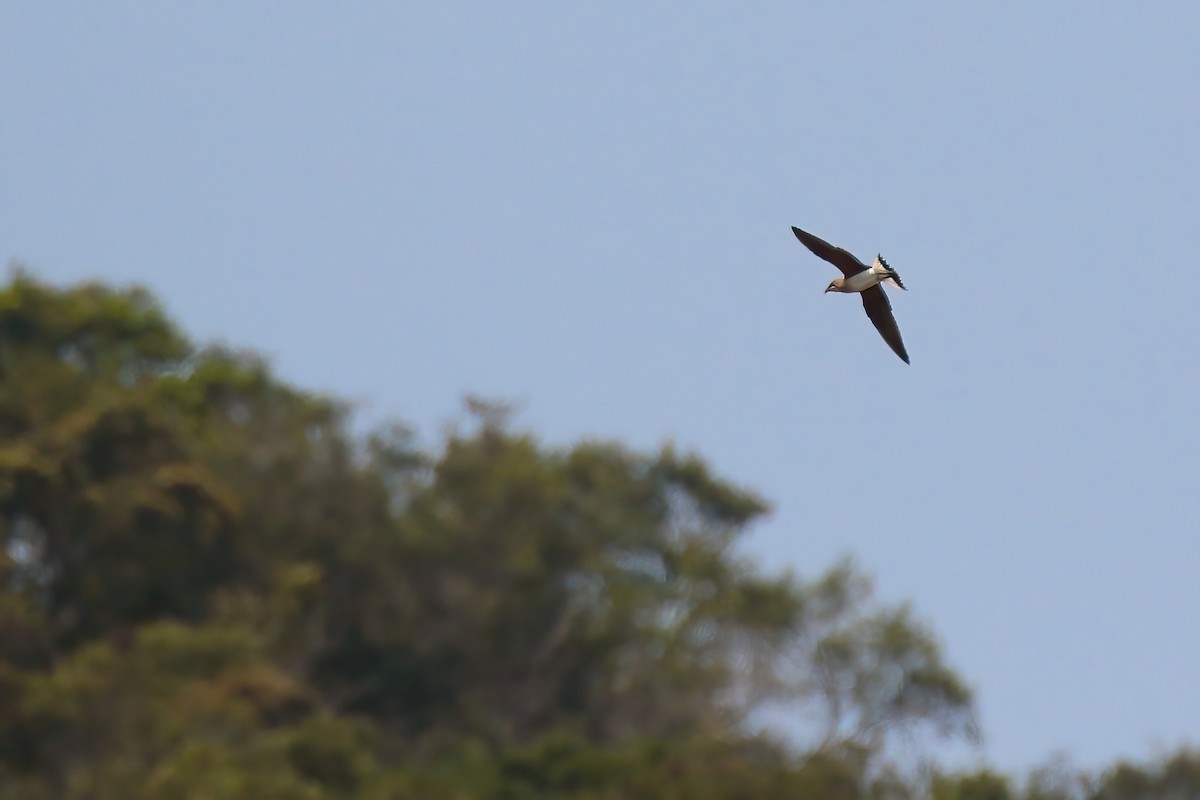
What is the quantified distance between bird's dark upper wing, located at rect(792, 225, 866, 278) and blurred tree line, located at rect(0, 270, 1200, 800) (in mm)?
9621

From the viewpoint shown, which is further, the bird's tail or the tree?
the tree

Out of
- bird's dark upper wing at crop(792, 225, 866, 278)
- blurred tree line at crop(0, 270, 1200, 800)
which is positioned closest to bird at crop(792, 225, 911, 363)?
bird's dark upper wing at crop(792, 225, 866, 278)

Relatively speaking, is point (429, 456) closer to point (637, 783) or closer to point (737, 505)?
point (637, 783)

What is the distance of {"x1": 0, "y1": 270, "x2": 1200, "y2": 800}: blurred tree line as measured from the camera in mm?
28469

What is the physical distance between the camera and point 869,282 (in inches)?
783

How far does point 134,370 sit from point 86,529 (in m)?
6.35

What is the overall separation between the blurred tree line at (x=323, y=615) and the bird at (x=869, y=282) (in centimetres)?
931

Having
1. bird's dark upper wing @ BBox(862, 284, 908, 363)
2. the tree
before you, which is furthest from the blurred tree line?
bird's dark upper wing @ BBox(862, 284, 908, 363)

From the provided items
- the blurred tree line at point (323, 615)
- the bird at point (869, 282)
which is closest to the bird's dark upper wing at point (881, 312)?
the bird at point (869, 282)

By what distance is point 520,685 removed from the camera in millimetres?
36531

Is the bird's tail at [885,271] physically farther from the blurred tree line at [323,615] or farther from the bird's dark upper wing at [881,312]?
the blurred tree line at [323,615]

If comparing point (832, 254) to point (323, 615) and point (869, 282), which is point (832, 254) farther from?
point (323, 615)

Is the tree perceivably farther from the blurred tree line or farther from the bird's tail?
the bird's tail

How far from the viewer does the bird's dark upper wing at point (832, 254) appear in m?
19.0
